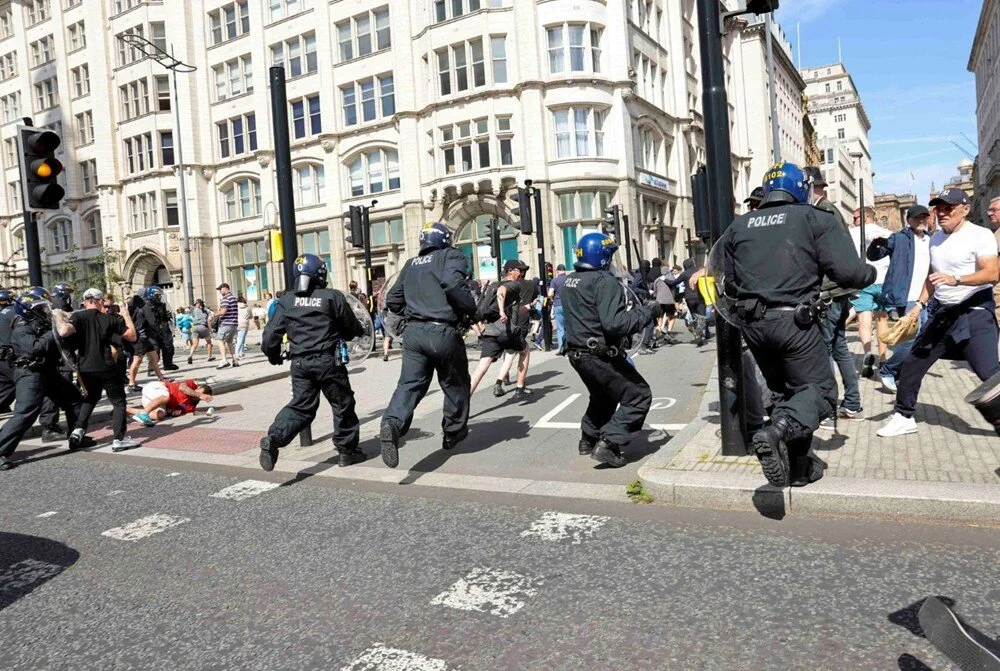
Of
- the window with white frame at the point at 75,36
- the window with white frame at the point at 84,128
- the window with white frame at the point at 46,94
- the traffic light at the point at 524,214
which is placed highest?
the window with white frame at the point at 75,36

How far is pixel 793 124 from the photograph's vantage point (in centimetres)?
6981

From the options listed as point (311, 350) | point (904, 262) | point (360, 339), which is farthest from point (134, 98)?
point (904, 262)

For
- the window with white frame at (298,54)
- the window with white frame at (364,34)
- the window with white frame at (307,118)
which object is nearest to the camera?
the window with white frame at (364,34)

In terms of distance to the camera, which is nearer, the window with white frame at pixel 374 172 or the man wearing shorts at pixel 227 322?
the man wearing shorts at pixel 227 322

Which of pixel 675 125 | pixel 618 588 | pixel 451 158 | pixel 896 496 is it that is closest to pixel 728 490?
pixel 896 496

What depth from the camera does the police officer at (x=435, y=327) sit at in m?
5.88

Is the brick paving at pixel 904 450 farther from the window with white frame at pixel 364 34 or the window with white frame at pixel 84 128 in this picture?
the window with white frame at pixel 84 128

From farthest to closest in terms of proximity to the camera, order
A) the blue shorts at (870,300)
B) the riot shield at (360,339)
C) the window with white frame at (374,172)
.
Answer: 1. the window with white frame at (374,172)
2. the blue shorts at (870,300)
3. the riot shield at (360,339)

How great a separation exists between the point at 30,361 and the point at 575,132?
24.8 metres

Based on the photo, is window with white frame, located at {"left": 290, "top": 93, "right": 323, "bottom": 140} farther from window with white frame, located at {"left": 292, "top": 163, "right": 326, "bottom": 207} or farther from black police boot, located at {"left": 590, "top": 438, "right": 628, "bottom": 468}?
black police boot, located at {"left": 590, "top": 438, "right": 628, "bottom": 468}

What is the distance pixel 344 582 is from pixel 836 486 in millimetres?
2714

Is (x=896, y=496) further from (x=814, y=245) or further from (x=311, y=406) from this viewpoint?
(x=311, y=406)

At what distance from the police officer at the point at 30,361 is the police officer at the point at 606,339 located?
5.38 metres

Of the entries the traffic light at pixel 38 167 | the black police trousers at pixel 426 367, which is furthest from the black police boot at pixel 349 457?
the traffic light at pixel 38 167
